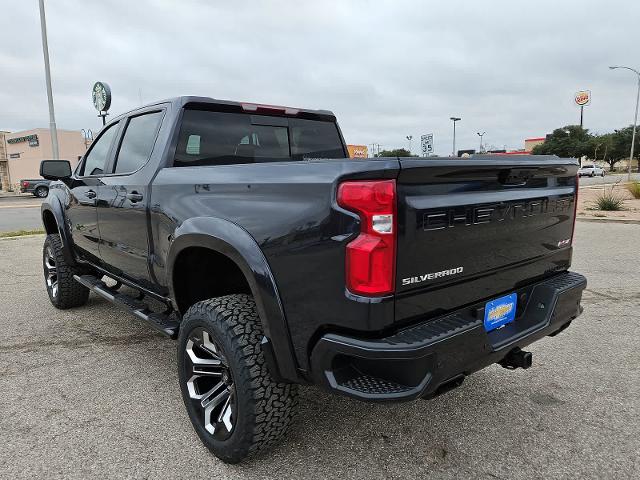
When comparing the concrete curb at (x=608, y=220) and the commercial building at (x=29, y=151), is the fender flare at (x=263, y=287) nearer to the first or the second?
the concrete curb at (x=608, y=220)

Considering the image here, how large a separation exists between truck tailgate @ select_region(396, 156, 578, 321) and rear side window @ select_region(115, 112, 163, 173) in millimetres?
2094

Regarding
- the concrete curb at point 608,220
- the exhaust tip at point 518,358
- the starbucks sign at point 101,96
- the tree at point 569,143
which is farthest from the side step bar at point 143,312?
the tree at point 569,143

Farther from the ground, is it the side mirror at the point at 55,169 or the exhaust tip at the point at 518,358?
the side mirror at the point at 55,169

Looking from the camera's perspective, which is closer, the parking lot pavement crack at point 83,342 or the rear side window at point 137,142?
the rear side window at point 137,142

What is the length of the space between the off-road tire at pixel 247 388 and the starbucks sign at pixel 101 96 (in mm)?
15882

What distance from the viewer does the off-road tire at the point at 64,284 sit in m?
4.71

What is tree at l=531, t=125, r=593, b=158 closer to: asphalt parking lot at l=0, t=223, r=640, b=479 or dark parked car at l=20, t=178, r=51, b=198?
dark parked car at l=20, t=178, r=51, b=198

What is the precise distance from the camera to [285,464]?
2330 mm

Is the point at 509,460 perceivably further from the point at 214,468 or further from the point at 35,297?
the point at 35,297

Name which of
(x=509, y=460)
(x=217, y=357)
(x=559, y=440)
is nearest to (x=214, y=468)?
(x=217, y=357)

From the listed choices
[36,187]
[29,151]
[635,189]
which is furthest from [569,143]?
[29,151]

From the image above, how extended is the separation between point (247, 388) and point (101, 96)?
54.9ft

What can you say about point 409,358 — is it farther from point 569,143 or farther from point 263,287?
point 569,143

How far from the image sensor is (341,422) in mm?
2715
